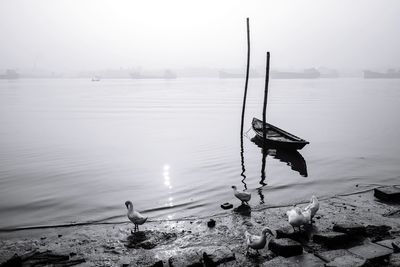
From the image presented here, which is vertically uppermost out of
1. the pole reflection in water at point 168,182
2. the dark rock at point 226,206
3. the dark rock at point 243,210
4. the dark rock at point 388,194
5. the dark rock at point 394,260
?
the dark rock at point 394,260

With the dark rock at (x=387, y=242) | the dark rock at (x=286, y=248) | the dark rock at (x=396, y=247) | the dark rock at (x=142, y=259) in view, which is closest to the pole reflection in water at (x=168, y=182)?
the dark rock at (x=142, y=259)

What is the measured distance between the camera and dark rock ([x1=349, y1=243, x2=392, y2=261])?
24.7 ft

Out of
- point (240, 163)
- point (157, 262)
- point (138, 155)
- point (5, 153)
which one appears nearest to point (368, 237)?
point (157, 262)

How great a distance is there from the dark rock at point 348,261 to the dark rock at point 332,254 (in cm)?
28

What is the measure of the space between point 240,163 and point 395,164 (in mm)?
9123

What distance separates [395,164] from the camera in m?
19.6

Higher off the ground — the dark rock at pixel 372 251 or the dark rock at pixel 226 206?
the dark rock at pixel 372 251

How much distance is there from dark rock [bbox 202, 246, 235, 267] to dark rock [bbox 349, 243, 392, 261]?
115 inches

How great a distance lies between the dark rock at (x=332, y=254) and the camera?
7637 millimetres

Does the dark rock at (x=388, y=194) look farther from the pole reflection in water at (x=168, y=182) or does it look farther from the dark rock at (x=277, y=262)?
the pole reflection in water at (x=168, y=182)

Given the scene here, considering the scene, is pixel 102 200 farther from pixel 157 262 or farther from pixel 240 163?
pixel 240 163

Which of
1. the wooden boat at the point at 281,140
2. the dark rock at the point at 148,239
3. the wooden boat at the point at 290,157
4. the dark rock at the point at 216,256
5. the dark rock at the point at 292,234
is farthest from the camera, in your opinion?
the wooden boat at the point at 281,140

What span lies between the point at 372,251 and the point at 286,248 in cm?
198

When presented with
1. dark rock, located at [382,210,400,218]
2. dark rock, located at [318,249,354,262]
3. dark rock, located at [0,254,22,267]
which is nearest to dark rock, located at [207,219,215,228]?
dark rock, located at [318,249,354,262]
